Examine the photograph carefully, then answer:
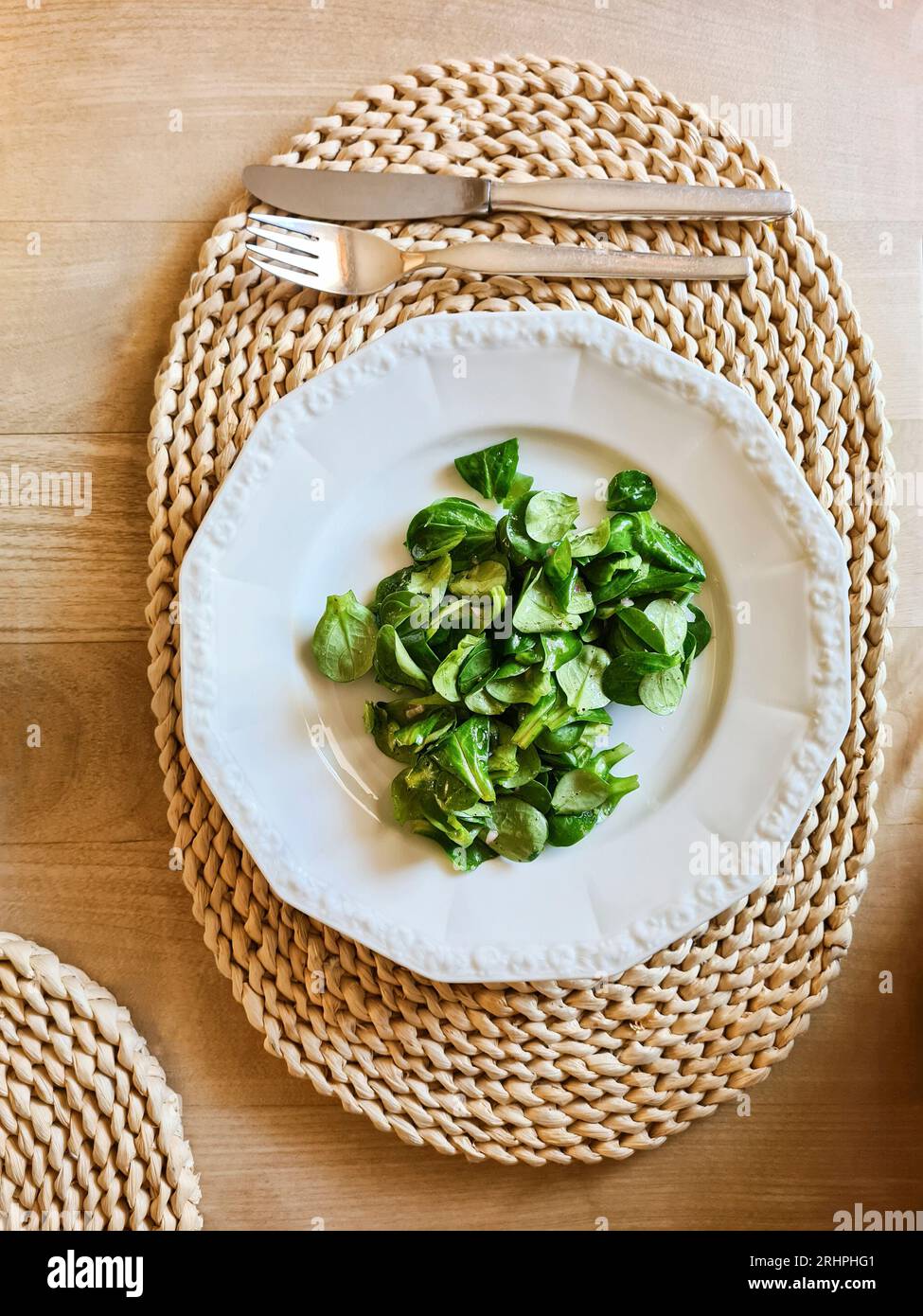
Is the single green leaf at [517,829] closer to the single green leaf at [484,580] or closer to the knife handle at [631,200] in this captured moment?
the single green leaf at [484,580]

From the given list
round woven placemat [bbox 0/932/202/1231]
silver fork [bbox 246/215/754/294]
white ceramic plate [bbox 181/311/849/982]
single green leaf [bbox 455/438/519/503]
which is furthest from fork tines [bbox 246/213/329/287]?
round woven placemat [bbox 0/932/202/1231]

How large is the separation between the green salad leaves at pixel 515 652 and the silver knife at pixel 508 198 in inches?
9.1

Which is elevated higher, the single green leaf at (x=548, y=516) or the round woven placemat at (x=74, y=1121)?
the single green leaf at (x=548, y=516)

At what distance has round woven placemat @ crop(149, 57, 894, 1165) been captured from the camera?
2.97 feet

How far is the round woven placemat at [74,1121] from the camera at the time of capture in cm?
93

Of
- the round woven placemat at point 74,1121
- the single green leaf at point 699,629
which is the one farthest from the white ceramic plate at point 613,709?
the round woven placemat at point 74,1121

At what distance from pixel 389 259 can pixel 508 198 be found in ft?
0.42

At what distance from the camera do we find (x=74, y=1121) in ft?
3.06

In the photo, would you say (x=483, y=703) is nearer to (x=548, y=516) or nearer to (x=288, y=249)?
(x=548, y=516)

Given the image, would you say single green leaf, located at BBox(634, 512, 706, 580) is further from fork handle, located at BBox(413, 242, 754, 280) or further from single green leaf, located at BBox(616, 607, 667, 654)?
fork handle, located at BBox(413, 242, 754, 280)
